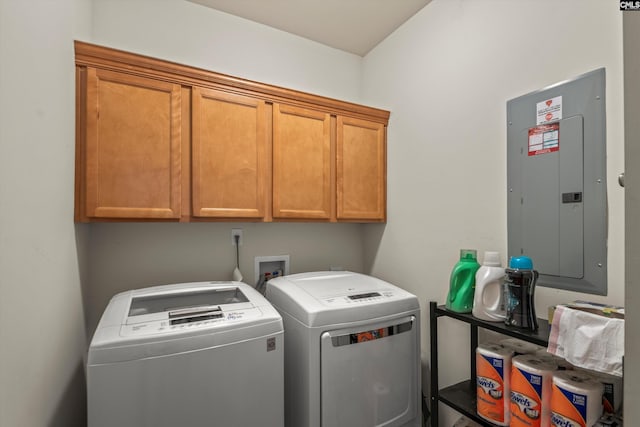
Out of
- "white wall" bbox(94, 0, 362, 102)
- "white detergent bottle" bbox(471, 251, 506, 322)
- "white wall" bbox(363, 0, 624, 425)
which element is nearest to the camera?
"white wall" bbox(363, 0, 624, 425)

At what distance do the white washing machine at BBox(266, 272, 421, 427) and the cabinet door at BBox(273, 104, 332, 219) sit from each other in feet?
1.57

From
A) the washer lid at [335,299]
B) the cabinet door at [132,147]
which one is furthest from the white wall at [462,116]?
the cabinet door at [132,147]

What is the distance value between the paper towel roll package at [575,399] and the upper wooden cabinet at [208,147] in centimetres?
129

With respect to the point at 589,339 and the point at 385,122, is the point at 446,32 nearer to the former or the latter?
the point at 385,122

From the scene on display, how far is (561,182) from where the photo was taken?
3.95 feet

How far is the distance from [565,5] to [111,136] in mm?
1960

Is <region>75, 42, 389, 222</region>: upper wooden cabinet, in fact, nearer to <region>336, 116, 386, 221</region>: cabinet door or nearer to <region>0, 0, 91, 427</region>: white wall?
<region>336, 116, 386, 221</region>: cabinet door

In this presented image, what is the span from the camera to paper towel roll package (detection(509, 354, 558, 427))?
1031 mm

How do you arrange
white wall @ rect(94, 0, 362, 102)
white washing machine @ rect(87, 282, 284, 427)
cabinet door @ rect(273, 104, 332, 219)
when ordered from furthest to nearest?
cabinet door @ rect(273, 104, 332, 219)
white wall @ rect(94, 0, 362, 102)
white washing machine @ rect(87, 282, 284, 427)

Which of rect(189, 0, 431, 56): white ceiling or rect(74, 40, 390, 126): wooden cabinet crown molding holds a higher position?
rect(189, 0, 431, 56): white ceiling

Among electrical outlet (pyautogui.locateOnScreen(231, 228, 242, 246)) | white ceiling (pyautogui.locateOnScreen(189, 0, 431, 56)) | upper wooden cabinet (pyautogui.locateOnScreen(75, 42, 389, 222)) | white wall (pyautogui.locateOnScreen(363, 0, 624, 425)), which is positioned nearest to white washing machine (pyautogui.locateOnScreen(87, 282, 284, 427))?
upper wooden cabinet (pyautogui.locateOnScreen(75, 42, 389, 222))

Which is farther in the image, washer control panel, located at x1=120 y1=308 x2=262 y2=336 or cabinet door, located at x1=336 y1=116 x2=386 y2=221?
cabinet door, located at x1=336 y1=116 x2=386 y2=221

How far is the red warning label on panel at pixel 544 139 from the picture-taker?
1.23 m

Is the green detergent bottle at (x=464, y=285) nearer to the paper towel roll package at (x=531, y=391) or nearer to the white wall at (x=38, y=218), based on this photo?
the paper towel roll package at (x=531, y=391)
